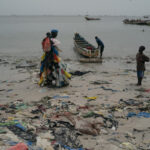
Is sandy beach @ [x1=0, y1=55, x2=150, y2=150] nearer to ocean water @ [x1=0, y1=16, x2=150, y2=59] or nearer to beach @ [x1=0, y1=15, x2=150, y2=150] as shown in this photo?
beach @ [x1=0, y1=15, x2=150, y2=150]

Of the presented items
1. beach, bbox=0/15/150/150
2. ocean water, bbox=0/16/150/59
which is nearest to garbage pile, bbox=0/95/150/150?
beach, bbox=0/15/150/150

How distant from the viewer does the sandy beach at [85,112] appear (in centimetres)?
336

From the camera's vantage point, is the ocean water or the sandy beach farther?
the ocean water

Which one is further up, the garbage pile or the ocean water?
the ocean water

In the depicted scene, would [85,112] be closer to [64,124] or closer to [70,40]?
[64,124]

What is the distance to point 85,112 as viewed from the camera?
4.68 meters

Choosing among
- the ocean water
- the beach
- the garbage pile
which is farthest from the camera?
the ocean water

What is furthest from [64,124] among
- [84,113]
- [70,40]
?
[70,40]

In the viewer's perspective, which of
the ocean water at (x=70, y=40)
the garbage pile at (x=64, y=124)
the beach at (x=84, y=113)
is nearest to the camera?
the garbage pile at (x=64, y=124)

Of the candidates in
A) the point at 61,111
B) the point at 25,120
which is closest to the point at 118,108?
the point at 61,111

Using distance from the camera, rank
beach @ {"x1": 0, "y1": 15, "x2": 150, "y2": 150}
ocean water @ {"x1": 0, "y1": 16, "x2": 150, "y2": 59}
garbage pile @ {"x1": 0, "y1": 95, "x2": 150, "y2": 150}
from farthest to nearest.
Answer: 1. ocean water @ {"x1": 0, "y1": 16, "x2": 150, "y2": 59}
2. beach @ {"x1": 0, "y1": 15, "x2": 150, "y2": 150}
3. garbage pile @ {"x1": 0, "y1": 95, "x2": 150, "y2": 150}

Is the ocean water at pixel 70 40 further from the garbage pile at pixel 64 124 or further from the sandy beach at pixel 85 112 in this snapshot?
the garbage pile at pixel 64 124

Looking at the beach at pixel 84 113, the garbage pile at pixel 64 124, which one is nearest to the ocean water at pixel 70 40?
the beach at pixel 84 113

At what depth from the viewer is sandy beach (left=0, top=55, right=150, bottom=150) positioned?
336 centimetres
